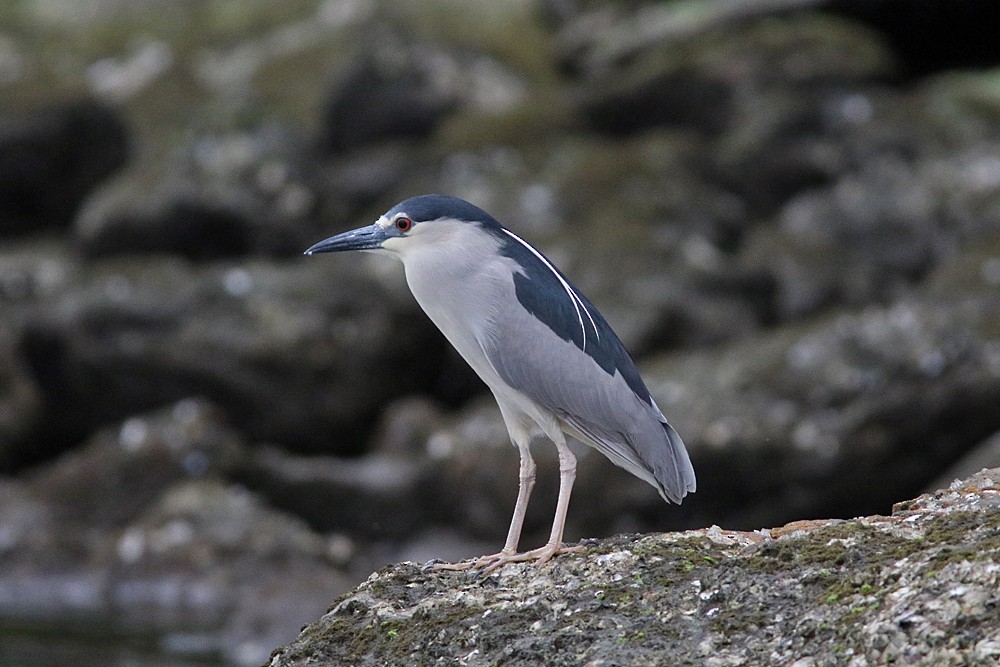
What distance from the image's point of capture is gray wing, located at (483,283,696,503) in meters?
4.92

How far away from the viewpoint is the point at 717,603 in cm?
364

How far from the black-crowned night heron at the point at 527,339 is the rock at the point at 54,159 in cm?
1088

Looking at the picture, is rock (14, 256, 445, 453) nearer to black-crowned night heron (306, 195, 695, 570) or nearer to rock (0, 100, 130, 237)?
rock (0, 100, 130, 237)

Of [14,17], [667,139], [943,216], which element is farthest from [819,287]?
[14,17]

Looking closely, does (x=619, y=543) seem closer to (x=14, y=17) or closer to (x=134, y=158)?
(x=134, y=158)

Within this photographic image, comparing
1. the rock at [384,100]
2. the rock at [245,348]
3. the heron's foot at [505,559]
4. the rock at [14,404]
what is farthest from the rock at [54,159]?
the heron's foot at [505,559]

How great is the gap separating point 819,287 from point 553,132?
12.9 feet

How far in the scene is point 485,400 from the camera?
11.7 meters

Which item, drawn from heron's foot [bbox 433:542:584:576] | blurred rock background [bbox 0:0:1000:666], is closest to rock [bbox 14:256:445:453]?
blurred rock background [bbox 0:0:1000:666]

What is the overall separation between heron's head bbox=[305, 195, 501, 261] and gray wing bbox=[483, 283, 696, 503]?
35cm

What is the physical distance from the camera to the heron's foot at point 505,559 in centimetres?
428

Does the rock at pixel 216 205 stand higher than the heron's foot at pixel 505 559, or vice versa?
the rock at pixel 216 205

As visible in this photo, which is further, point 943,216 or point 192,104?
point 192,104

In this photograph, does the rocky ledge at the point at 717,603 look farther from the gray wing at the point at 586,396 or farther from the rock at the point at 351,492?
the rock at the point at 351,492
